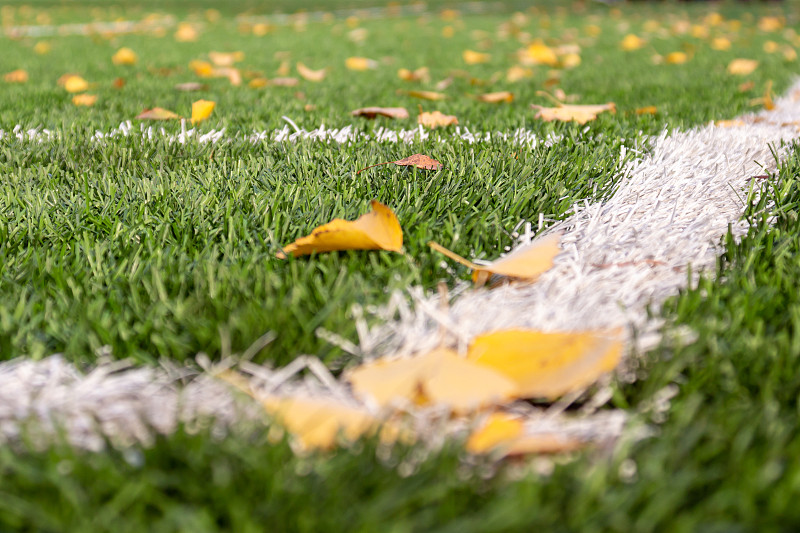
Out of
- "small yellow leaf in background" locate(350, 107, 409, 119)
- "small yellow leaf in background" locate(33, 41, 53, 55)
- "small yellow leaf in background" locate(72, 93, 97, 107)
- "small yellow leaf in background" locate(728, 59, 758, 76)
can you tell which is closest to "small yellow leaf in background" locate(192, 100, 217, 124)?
"small yellow leaf in background" locate(350, 107, 409, 119)

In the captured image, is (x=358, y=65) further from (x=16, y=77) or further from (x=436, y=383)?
(x=436, y=383)

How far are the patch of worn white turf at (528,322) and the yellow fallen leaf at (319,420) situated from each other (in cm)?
5

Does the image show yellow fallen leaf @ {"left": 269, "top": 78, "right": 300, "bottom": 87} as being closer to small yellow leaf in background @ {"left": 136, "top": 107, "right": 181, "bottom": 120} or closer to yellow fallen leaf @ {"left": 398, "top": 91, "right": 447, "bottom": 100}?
yellow fallen leaf @ {"left": 398, "top": 91, "right": 447, "bottom": 100}

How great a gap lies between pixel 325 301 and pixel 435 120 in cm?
164

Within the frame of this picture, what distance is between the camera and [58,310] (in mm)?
1100

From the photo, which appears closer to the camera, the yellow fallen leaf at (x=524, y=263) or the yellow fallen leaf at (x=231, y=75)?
the yellow fallen leaf at (x=524, y=263)

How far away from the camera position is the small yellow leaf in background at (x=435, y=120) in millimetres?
2559

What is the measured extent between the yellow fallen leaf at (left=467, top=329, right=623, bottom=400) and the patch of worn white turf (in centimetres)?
3

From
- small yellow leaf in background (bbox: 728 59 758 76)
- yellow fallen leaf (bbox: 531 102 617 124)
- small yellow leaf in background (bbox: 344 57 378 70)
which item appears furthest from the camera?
small yellow leaf in background (bbox: 344 57 378 70)

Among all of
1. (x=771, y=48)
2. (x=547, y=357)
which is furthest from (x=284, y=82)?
(x=771, y=48)

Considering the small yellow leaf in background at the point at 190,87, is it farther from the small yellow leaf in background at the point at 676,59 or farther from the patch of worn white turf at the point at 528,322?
the small yellow leaf in background at the point at 676,59

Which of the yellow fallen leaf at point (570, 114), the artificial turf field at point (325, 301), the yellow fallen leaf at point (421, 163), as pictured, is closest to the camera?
the artificial turf field at point (325, 301)

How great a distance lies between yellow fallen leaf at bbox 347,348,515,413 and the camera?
32.3 inches

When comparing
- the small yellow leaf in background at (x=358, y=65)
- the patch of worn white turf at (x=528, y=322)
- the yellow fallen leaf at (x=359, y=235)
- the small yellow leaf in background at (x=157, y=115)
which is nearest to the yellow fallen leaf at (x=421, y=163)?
the patch of worn white turf at (x=528, y=322)
